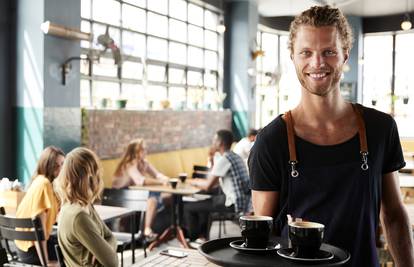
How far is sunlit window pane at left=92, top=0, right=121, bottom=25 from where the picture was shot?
789cm

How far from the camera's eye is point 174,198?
6289 mm

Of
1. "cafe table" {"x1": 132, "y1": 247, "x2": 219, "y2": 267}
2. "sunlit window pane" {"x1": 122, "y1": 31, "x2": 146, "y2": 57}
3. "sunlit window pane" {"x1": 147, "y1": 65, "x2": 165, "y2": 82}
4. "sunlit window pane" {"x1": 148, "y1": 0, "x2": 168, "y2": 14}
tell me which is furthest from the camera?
"sunlit window pane" {"x1": 148, "y1": 0, "x2": 168, "y2": 14}

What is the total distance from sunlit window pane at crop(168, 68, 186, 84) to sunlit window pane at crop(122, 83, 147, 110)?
1.09 meters

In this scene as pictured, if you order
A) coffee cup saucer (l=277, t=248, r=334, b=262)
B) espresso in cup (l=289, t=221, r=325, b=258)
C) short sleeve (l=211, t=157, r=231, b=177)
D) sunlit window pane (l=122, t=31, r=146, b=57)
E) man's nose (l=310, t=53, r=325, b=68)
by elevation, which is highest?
sunlit window pane (l=122, t=31, r=146, b=57)

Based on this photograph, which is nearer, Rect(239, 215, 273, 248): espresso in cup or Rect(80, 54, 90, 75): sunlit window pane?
Rect(239, 215, 273, 248): espresso in cup

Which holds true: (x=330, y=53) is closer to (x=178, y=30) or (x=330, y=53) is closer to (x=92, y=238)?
(x=92, y=238)

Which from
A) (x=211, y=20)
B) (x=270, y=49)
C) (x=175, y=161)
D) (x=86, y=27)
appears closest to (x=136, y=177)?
(x=86, y=27)

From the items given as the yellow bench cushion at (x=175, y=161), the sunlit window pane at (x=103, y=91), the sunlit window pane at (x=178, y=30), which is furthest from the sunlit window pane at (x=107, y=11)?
the yellow bench cushion at (x=175, y=161)

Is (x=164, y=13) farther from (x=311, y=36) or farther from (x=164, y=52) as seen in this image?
(x=311, y=36)

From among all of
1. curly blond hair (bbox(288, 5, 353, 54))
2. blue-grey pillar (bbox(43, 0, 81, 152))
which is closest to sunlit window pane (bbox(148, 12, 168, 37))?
blue-grey pillar (bbox(43, 0, 81, 152))

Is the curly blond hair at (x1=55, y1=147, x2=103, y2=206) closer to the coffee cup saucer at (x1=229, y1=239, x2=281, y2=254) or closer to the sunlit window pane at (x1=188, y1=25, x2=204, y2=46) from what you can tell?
the coffee cup saucer at (x1=229, y1=239, x2=281, y2=254)

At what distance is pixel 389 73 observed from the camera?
15.3m

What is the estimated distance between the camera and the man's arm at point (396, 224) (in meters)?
1.52

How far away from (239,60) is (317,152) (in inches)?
422
